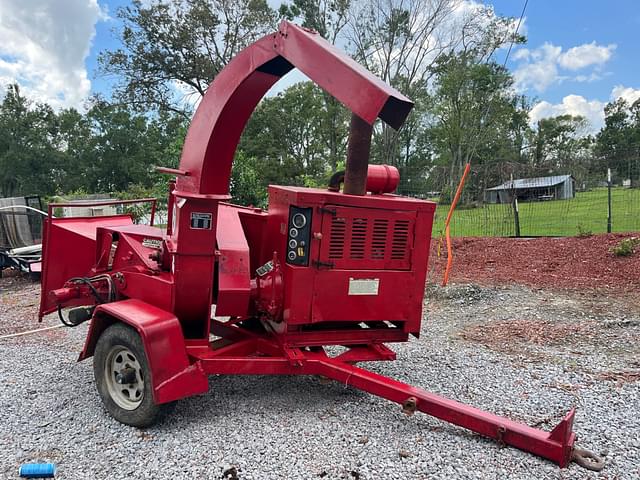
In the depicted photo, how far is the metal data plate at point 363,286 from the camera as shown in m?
3.77

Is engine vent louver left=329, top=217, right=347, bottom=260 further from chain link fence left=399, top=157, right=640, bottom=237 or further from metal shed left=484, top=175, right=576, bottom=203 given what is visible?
metal shed left=484, top=175, right=576, bottom=203

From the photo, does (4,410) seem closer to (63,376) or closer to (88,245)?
(63,376)

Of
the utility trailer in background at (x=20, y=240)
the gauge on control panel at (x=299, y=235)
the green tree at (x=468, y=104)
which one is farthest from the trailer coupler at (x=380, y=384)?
the green tree at (x=468, y=104)

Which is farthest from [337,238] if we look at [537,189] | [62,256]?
[537,189]

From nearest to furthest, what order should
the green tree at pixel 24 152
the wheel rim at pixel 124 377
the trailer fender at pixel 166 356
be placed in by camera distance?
the trailer fender at pixel 166 356 → the wheel rim at pixel 124 377 → the green tree at pixel 24 152

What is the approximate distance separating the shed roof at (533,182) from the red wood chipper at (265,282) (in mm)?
9692

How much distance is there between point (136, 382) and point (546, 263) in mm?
8317

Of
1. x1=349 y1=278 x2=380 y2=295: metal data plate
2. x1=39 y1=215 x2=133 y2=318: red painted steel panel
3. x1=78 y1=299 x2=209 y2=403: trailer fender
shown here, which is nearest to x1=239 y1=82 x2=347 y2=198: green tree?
x1=39 y1=215 x2=133 y2=318: red painted steel panel

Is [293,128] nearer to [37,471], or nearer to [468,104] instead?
[468,104]

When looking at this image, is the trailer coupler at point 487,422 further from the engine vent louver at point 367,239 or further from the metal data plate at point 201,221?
the metal data plate at point 201,221

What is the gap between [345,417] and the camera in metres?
3.65

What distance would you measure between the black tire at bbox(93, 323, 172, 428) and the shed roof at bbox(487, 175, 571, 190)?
11498 millimetres

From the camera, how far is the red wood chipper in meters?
3.31

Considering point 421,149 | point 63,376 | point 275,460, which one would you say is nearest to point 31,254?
point 63,376
